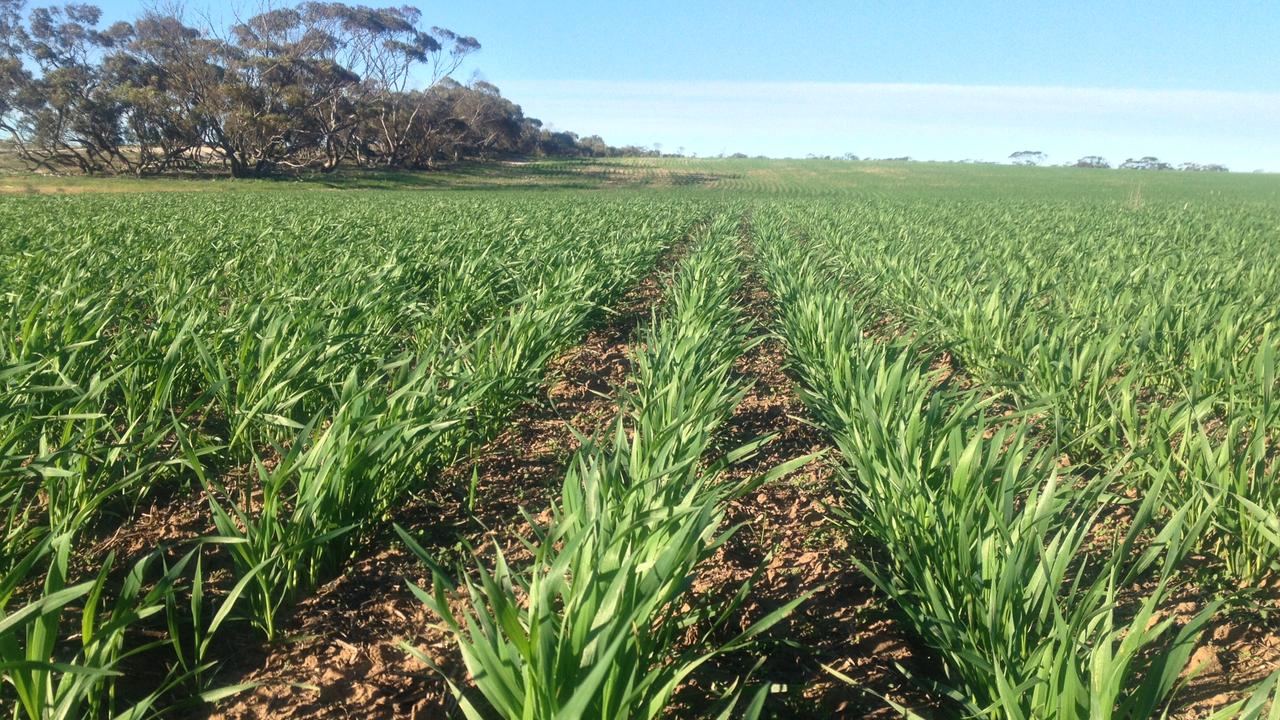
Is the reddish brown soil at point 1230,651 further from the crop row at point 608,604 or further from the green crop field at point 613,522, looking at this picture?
the crop row at point 608,604

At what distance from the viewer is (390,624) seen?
233cm

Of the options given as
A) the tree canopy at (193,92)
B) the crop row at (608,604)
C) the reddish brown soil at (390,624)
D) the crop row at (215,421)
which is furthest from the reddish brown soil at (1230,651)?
the tree canopy at (193,92)

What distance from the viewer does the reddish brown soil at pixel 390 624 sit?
197 cm

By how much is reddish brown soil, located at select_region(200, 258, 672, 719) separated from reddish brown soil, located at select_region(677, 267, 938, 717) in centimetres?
80

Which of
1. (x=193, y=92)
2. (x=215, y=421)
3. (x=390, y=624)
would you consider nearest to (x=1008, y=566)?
(x=390, y=624)

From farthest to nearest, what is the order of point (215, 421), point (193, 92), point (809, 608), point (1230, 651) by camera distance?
point (193, 92) < point (215, 421) < point (809, 608) < point (1230, 651)

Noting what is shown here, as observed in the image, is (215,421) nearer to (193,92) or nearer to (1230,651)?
(1230,651)

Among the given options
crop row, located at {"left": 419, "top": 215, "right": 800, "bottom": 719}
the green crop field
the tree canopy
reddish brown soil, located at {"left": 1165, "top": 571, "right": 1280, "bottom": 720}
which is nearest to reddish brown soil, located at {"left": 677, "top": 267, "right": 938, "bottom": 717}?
the green crop field

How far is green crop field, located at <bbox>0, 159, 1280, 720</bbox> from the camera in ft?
5.22

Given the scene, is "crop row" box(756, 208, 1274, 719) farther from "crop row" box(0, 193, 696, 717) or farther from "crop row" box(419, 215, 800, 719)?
"crop row" box(0, 193, 696, 717)

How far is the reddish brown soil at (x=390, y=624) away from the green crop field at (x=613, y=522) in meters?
0.01

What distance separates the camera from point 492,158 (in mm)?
68375

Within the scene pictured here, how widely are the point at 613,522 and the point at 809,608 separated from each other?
947mm

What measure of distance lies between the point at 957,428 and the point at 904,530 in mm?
381
